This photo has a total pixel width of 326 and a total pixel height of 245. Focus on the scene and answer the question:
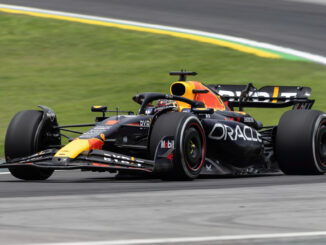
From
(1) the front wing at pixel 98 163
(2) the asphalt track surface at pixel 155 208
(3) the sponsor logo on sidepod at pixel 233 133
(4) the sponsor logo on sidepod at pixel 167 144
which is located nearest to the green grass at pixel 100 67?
(3) the sponsor logo on sidepod at pixel 233 133

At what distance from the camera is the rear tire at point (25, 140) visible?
33.2ft

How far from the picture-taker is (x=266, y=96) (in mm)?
12812

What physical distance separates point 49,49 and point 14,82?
8.85ft

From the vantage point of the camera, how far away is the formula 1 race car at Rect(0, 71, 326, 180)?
9.48 meters

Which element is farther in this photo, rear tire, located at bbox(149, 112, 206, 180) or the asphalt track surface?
rear tire, located at bbox(149, 112, 206, 180)

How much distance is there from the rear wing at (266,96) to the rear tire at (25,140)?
112 inches

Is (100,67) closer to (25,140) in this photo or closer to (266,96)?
(266,96)

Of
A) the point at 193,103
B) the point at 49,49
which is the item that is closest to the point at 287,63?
the point at 49,49

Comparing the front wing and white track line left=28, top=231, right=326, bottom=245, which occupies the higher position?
the front wing

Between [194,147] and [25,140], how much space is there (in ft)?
6.74

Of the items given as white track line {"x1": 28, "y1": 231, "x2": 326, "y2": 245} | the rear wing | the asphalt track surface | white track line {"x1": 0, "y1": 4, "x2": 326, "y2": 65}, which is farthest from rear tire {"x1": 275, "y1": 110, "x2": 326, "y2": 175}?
white track line {"x1": 0, "y1": 4, "x2": 326, "y2": 65}

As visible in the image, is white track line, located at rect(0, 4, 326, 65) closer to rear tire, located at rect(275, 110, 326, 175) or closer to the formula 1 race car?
the formula 1 race car

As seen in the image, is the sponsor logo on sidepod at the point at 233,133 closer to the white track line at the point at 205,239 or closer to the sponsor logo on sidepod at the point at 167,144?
the sponsor logo on sidepod at the point at 167,144

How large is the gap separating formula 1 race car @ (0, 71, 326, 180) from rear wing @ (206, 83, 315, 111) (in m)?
0.74
